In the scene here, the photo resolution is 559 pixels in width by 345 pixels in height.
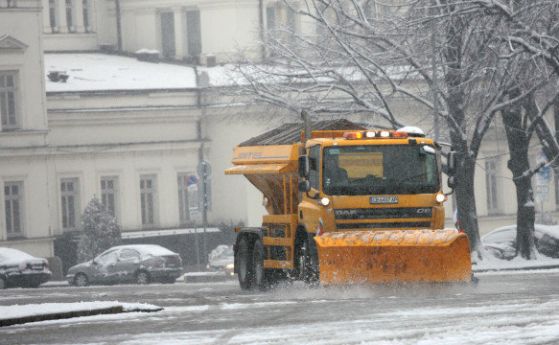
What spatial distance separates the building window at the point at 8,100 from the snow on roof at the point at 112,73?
365 centimetres

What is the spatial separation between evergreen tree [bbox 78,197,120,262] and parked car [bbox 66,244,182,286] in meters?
8.49

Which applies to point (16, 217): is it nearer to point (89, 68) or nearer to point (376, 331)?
point (89, 68)

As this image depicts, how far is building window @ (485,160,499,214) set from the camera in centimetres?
7456

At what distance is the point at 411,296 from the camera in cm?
2692

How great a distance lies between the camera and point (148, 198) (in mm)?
71500

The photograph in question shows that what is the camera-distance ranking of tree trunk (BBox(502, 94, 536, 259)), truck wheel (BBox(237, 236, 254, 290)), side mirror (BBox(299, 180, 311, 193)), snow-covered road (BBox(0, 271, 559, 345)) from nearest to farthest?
snow-covered road (BBox(0, 271, 559, 345)) → side mirror (BBox(299, 180, 311, 193)) → truck wheel (BBox(237, 236, 254, 290)) → tree trunk (BBox(502, 94, 536, 259))

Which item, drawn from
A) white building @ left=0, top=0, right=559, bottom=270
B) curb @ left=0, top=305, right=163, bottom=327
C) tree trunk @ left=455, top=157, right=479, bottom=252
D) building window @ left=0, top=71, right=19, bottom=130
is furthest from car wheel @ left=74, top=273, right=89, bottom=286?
curb @ left=0, top=305, right=163, bottom=327

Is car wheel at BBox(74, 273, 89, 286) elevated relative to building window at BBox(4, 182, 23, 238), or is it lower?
lower

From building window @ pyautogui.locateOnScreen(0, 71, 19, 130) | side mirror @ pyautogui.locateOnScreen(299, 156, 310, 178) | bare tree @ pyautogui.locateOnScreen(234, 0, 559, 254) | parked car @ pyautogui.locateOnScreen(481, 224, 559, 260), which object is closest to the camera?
side mirror @ pyautogui.locateOnScreen(299, 156, 310, 178)

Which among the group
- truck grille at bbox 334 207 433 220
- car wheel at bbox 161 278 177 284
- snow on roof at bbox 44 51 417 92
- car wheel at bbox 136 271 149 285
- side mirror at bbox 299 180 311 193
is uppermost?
snow on roof at bbox 44 51 417 92

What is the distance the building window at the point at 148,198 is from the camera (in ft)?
234

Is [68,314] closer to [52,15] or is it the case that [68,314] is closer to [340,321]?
[340,321]

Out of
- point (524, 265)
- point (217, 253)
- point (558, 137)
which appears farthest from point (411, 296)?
point (217, 253)

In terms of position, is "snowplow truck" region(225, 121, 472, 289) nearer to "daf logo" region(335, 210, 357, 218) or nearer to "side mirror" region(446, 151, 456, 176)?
"daf logo" region(335, 210, 357, 218)
